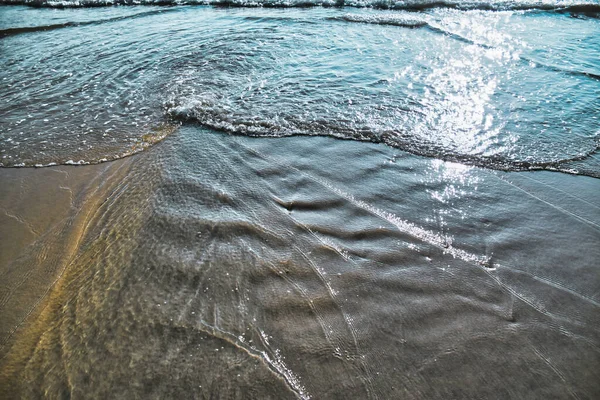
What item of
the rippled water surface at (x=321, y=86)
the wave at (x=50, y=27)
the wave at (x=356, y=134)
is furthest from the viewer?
the wave at (x=50, y=27)

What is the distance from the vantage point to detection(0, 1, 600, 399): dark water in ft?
7.26

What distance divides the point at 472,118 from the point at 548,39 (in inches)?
186

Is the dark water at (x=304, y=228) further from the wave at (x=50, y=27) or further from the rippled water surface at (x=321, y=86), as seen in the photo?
the wave at (x=50, y=27)

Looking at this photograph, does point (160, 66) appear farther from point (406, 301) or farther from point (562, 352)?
point (562, 352)

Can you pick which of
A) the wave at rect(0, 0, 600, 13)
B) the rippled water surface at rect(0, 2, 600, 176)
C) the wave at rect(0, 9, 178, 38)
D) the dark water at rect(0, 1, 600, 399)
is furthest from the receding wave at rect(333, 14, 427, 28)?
the wave at rect(0, 9, 178, 38)

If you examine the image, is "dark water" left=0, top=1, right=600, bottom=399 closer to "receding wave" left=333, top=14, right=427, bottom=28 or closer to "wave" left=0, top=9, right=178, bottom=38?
"receding wave" left=333, top=14, right=427, bottom=28

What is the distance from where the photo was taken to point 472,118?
4.70 m

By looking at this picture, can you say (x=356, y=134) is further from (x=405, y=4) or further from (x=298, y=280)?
(x=405, y=4)

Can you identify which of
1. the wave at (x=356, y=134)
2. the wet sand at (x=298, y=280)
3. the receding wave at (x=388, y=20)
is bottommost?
the wet sand at (x=298, y=280)

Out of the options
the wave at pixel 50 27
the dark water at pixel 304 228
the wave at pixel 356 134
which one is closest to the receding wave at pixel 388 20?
the dark water at pixel 304 228

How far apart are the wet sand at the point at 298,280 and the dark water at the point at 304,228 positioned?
0.01 m

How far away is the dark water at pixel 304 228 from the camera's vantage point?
2213mm

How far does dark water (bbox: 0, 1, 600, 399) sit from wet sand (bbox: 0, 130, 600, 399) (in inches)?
0.6

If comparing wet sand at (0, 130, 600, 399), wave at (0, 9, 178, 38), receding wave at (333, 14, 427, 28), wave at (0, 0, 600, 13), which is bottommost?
wet sand at (0, 130, 600, 399)
